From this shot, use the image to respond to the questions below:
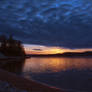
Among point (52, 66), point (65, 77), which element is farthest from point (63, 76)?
point (52, 66)

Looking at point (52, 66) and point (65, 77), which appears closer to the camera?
point (65, 77)

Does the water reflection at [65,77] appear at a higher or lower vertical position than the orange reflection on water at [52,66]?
higher

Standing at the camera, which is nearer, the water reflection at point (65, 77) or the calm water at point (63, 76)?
the water reflection at point (65, 77)

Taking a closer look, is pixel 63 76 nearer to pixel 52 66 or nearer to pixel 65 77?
pixel 65 77

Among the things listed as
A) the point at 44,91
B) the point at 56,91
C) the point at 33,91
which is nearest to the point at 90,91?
the point at 56,91

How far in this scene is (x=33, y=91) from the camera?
8.40 metres

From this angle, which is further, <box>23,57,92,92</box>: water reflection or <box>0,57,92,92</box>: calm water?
<box>0,57,92,92</box>: calm water

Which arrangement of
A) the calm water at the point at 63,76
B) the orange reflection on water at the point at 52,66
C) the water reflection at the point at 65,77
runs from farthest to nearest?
the orange reflection on water at the point at 52,66, the calm water at the point at 63,76, the water reflection at the point at 65,77

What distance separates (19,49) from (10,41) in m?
9.22

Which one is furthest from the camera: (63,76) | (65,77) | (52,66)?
(52,66)

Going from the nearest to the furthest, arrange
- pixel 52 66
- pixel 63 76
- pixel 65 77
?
pixel 65 77 → pixel 63 76 → pixel 52 66

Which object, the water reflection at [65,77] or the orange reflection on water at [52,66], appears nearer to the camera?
the water reflection at [65,77]

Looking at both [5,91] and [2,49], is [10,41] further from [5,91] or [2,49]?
[5,91]

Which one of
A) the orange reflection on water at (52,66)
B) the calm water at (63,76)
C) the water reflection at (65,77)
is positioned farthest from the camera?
the orange reflection on water at (52,66)
